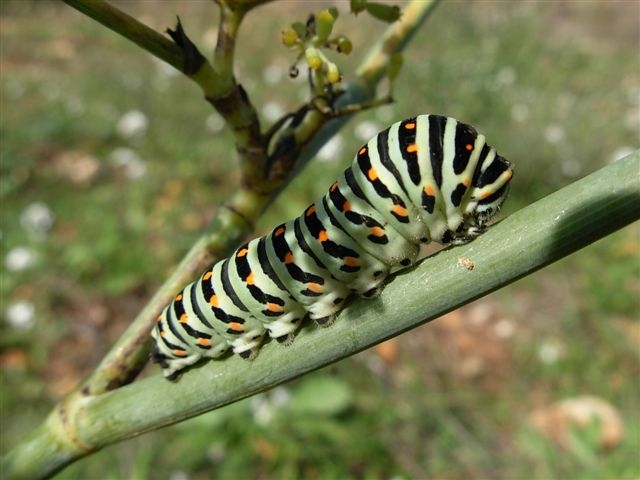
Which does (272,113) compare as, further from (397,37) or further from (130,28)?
(130,28)

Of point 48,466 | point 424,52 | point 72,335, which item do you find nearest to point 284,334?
point 48,466

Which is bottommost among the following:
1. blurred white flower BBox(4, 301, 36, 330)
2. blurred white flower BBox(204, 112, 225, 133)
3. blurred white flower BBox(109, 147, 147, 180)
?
blurred white flower BBox(204, 112, 225, 133)

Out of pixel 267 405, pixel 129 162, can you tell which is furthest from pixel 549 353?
pixel 129 162

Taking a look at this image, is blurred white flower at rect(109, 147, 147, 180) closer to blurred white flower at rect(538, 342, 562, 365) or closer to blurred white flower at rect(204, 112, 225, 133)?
blurred white flower at rect(204, 112, 225, 133)

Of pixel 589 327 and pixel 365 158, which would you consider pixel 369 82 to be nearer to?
pixel 365 158

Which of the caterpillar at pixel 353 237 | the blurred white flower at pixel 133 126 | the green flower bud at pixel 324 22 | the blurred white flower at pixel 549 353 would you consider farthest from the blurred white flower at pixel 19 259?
the green flower bud at pixel 324 22

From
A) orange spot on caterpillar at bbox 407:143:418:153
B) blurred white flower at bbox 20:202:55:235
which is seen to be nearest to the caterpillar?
orange spot on caterpillar at bbox 407:143:418:153

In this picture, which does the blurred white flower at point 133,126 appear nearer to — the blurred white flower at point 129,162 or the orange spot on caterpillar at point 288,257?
the blurred white flower at point 129,162
